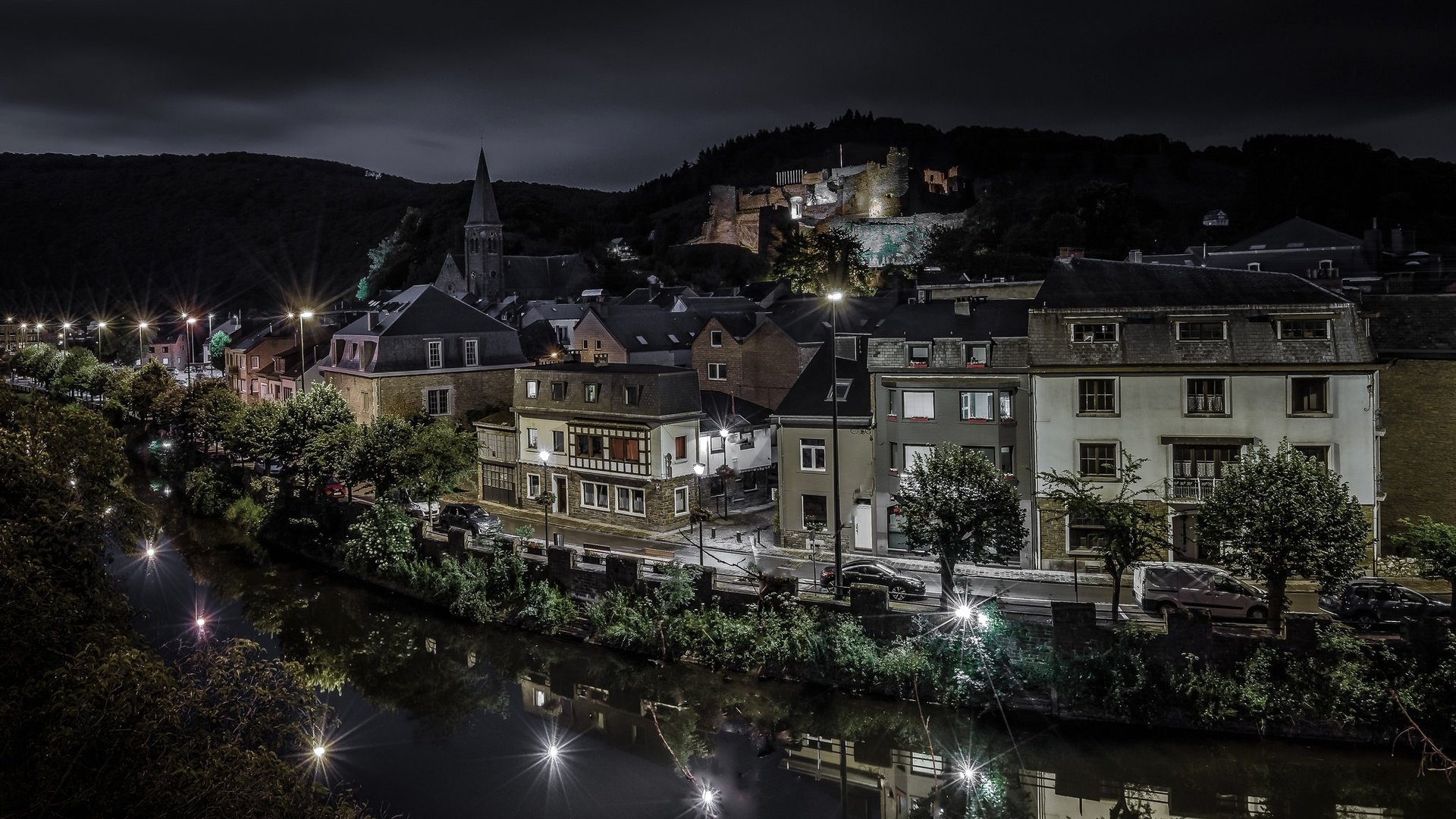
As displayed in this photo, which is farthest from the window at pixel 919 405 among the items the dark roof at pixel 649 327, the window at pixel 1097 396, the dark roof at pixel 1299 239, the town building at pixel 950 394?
the dark roof at pixel 1299 239

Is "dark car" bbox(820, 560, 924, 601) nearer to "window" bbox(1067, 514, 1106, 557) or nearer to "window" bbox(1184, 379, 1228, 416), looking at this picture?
"window" bbox(1067, 514, 1106, 557)

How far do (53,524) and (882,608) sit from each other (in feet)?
53.2

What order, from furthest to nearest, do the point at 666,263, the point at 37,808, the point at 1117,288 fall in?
the point at 666,263
the point at 1117,288
the point at 37,808

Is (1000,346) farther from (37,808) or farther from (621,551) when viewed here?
(37,808)

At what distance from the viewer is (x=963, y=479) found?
24453 millimetres

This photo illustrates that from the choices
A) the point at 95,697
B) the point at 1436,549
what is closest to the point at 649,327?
the point at 1436,549

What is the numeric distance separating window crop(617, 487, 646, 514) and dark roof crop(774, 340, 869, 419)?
6.20m

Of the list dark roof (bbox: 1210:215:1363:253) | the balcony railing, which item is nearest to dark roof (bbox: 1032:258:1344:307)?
the balcony railing

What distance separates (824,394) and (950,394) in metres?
4.10

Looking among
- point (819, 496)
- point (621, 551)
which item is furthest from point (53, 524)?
point (819, 496)

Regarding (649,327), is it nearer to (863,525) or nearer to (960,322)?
(863,525)

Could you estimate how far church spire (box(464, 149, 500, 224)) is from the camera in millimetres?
109188

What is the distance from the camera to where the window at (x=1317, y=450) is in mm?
26641

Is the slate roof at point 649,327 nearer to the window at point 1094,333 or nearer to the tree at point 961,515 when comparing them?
the window at point 1094,333
